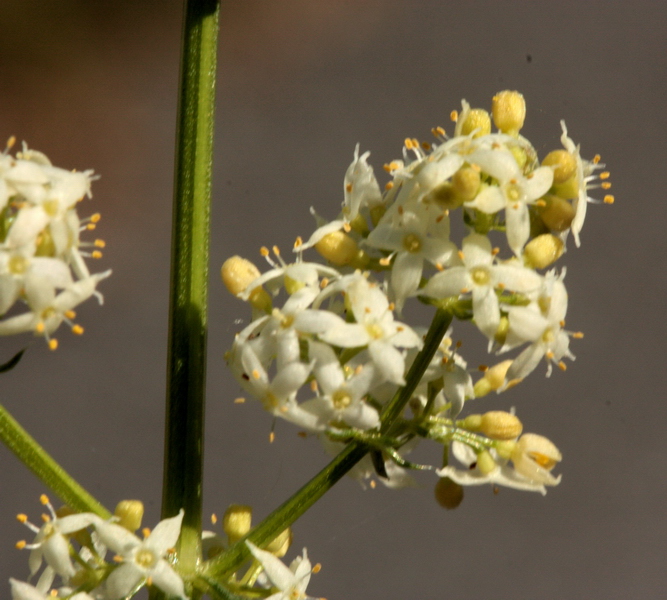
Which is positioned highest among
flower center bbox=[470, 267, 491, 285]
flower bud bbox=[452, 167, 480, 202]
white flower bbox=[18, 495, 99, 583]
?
flower bud bbox=[452, 167, 480, 202]

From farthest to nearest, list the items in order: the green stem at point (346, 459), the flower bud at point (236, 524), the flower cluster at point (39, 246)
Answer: the flower bud at point (236, 524)
the green stem at point (346, 459)
the flower cluster at point (39, 246)

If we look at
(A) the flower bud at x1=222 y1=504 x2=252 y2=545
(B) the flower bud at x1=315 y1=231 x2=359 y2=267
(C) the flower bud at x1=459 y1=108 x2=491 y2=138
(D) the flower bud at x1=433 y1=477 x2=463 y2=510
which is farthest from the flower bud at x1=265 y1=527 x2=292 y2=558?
(C) the flower bud at x1=459 y1=108 x2=491 y2=138

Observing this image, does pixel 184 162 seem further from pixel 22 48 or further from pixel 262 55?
pixel 22 48

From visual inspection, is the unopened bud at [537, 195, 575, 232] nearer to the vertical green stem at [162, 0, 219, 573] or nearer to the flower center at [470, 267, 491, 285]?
the flower center at [470, 267, 491, 285]

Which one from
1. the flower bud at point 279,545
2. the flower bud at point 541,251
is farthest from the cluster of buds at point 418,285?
the flower bud at point 279,545

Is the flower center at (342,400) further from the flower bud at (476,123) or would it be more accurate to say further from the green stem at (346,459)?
the flower bud at (476,123)
